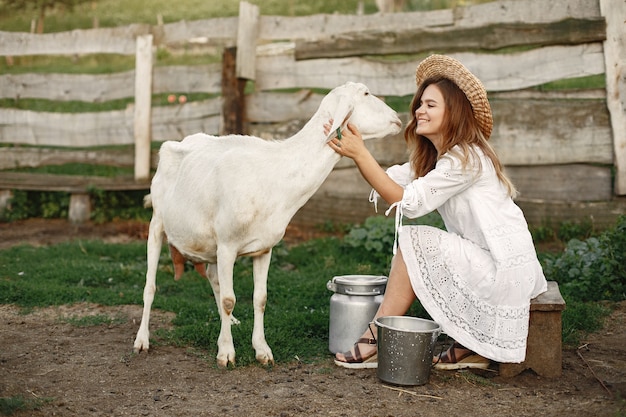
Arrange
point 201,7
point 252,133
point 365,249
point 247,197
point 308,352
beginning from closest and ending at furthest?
point 247,197, point 308,352, point 365,249, point 252,133, point 201,7

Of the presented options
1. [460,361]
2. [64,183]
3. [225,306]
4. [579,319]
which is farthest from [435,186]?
[64,183]

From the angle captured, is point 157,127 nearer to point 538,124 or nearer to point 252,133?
point 252,133

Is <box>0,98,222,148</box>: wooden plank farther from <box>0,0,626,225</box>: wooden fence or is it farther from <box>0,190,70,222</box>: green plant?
<box>0,190,70,222</box>: green plant

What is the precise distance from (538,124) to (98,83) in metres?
5.61

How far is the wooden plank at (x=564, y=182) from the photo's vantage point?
23.9 ft

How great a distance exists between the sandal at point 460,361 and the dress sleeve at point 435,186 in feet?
2.87

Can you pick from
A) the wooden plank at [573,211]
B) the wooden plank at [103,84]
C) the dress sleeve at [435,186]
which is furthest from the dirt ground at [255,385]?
the wooden plank at [103,84]

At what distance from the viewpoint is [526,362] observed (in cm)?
400

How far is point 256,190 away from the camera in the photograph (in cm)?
391

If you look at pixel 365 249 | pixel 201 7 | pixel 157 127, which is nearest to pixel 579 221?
pixel 365 249

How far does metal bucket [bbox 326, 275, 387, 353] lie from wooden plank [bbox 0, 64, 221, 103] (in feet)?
16.9

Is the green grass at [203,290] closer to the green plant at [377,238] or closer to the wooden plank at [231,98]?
the green plant at [377,238]

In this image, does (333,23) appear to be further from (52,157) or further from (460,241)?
(460,241)

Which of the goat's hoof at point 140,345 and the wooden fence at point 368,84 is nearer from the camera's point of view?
the goat's hoof at point 140,345
